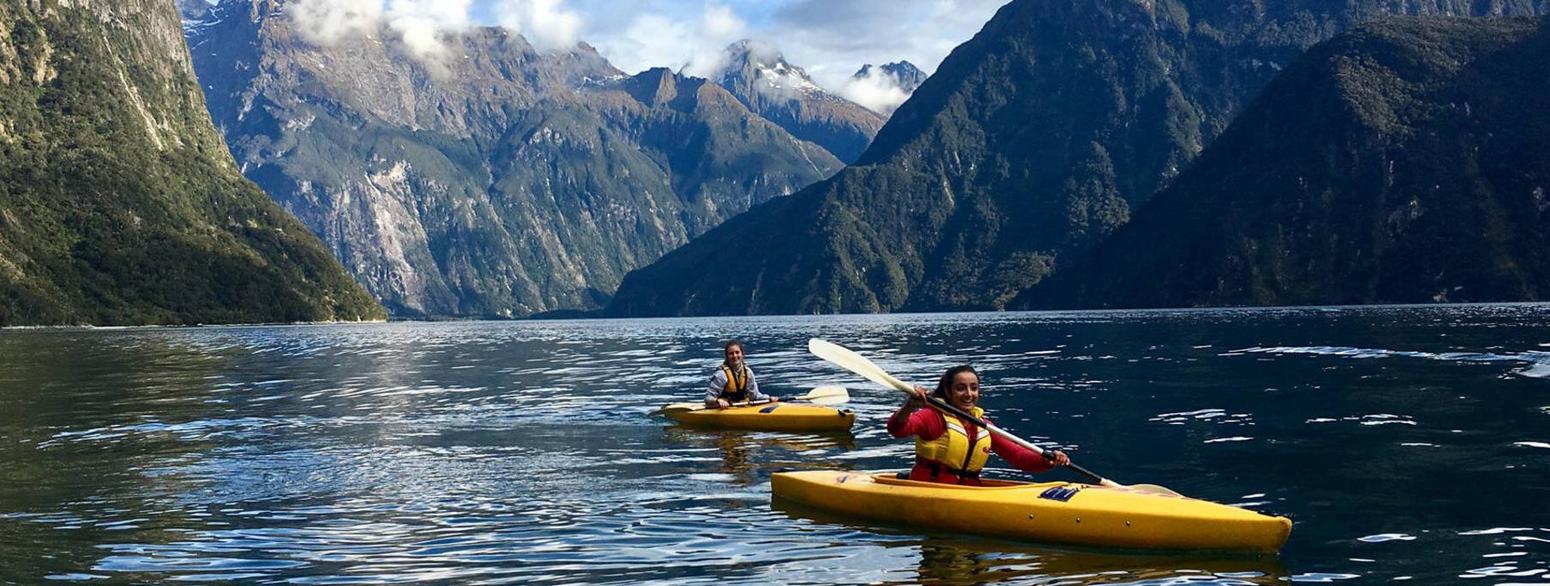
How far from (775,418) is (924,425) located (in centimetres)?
1578

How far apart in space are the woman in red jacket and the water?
3.83 ft

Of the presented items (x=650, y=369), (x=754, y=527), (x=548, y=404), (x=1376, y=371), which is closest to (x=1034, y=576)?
(x=754, y=527)

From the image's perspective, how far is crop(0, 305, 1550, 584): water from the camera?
16469 mm

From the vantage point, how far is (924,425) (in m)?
18.8

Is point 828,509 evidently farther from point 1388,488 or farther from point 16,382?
point 16,382

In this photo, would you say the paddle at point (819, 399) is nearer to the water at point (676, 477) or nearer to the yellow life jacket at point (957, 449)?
the water at point (676, 477)

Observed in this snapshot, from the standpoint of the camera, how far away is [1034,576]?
51.1 feet

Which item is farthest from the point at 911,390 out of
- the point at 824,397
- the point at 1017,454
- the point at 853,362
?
the point at 824,397

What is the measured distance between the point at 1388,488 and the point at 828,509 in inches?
389

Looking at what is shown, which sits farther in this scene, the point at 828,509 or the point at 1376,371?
the point at 1376,371

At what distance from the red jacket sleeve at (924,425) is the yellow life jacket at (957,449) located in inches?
3.4

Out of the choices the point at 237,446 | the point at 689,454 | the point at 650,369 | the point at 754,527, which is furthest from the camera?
the point at 650,369

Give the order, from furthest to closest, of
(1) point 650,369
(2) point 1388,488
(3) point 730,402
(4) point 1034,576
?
(1) point 650,369 < (3) point 730,402 < (2) point 1388,488 < (4) point 1034,576

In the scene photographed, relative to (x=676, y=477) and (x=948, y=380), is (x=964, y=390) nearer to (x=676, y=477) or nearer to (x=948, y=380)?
→ (x=948, y=380)
